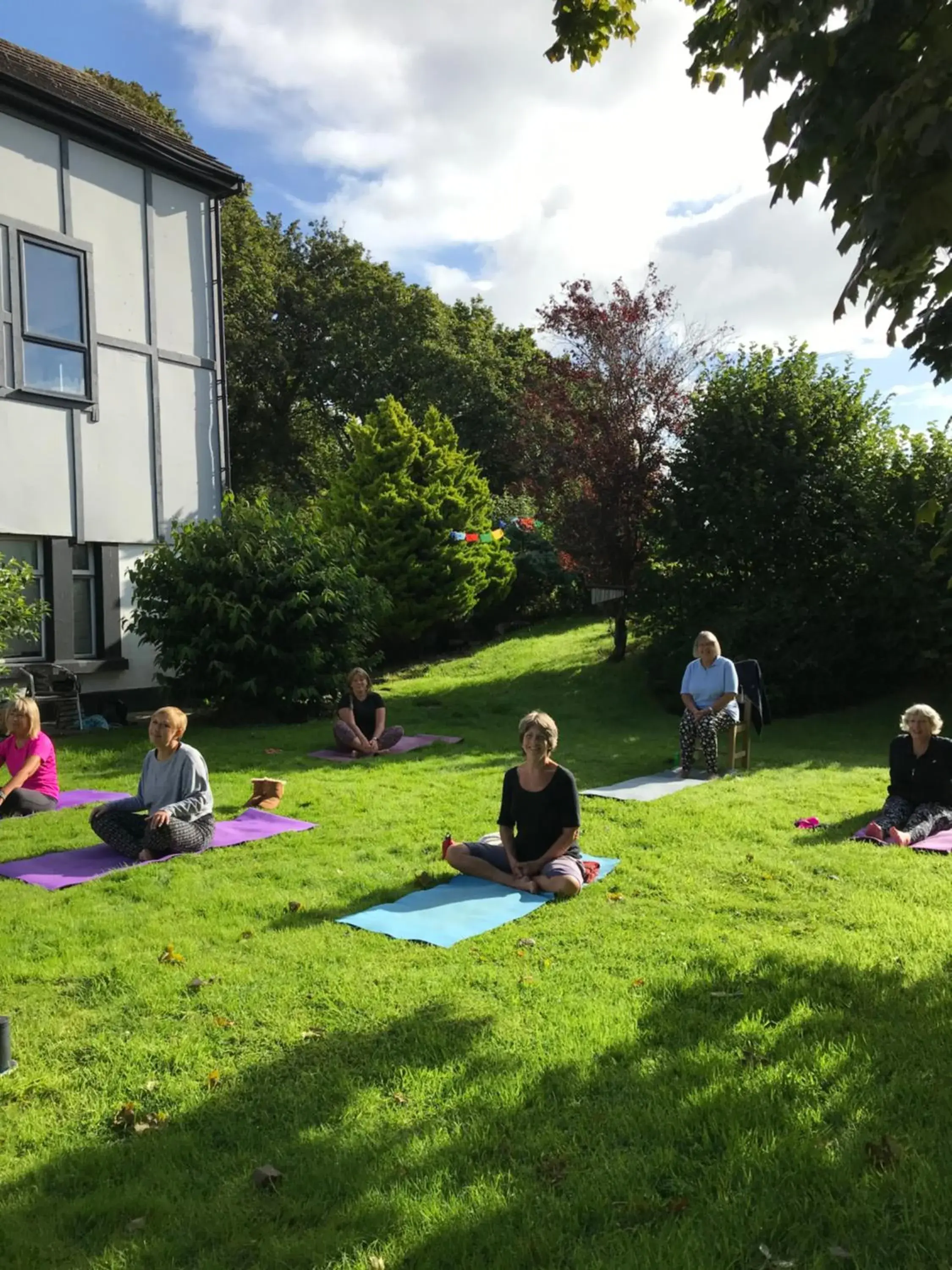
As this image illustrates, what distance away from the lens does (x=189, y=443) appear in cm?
1569

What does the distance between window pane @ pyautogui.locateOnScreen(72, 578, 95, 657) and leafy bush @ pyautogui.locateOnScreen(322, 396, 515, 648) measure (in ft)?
21.5

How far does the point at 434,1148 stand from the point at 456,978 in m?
1.47

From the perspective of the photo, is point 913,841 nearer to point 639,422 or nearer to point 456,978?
point 456,978

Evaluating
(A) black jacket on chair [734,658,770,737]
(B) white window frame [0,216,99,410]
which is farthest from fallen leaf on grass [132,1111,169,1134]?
(B) white window frame [0,216,99,410]

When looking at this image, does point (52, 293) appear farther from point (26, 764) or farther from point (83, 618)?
point (26, 764)

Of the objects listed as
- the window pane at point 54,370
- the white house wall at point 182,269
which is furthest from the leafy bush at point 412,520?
the window pane at point 54,370

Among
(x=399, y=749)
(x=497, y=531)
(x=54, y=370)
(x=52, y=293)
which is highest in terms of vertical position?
(x=52, y=293)

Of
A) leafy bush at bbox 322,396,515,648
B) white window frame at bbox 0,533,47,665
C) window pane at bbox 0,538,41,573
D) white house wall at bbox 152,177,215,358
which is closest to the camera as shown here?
window pane at bbox 0,538,41,573

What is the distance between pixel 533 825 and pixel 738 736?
20.1 ft

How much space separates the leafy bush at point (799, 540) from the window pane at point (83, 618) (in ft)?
30.1

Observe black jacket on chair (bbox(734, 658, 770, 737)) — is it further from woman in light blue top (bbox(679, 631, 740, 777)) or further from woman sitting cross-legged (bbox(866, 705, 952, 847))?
woman sitting cross-legged (bbox(866, 705, 952, 847))

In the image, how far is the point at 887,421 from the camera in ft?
55.1

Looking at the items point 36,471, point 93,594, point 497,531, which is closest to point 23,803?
point 36,471

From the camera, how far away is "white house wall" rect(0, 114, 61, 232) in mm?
13086
